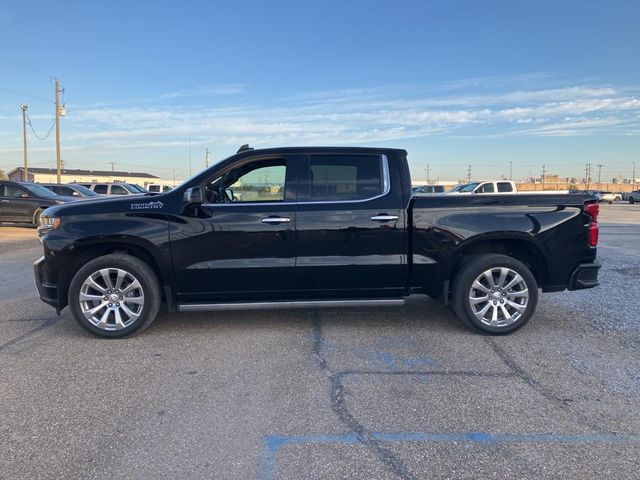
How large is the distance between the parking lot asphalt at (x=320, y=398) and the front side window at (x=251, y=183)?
145cm

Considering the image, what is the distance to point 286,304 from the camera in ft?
16.5

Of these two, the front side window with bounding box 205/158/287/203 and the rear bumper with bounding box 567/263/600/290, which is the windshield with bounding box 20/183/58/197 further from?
the rear bumper with bounding box 567/263/600/290

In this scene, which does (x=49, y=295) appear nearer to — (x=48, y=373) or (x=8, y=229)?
(x=48, y=373)

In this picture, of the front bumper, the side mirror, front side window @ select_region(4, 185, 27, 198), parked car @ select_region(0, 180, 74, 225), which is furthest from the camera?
front side window @ select_region(4, 185, 27, 198)

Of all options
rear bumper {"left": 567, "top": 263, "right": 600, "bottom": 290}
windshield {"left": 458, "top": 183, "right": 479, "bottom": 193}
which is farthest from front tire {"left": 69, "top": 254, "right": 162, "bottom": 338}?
windshield {"left": 458, "top": 183, "right": 479, "bottom": 193}

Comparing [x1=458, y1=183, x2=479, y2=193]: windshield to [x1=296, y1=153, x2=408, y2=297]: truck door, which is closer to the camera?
[x1=296, y1=153, x2=408, y2=297]: truck door

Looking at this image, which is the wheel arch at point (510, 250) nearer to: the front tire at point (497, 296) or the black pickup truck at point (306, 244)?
the black pickup truck at point (306, 244)

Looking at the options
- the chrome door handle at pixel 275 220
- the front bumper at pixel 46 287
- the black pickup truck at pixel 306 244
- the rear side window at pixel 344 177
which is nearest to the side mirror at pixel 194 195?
the black pickup truck at pixel 306 244

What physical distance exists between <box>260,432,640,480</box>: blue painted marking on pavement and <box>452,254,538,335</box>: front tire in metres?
1.98

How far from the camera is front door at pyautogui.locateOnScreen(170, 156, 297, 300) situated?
4887 millimetres

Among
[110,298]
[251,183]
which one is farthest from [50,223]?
[251,183]

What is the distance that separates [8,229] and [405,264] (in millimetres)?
16477

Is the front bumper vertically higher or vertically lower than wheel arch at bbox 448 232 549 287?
lower

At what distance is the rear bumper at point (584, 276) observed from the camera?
5.19 m
